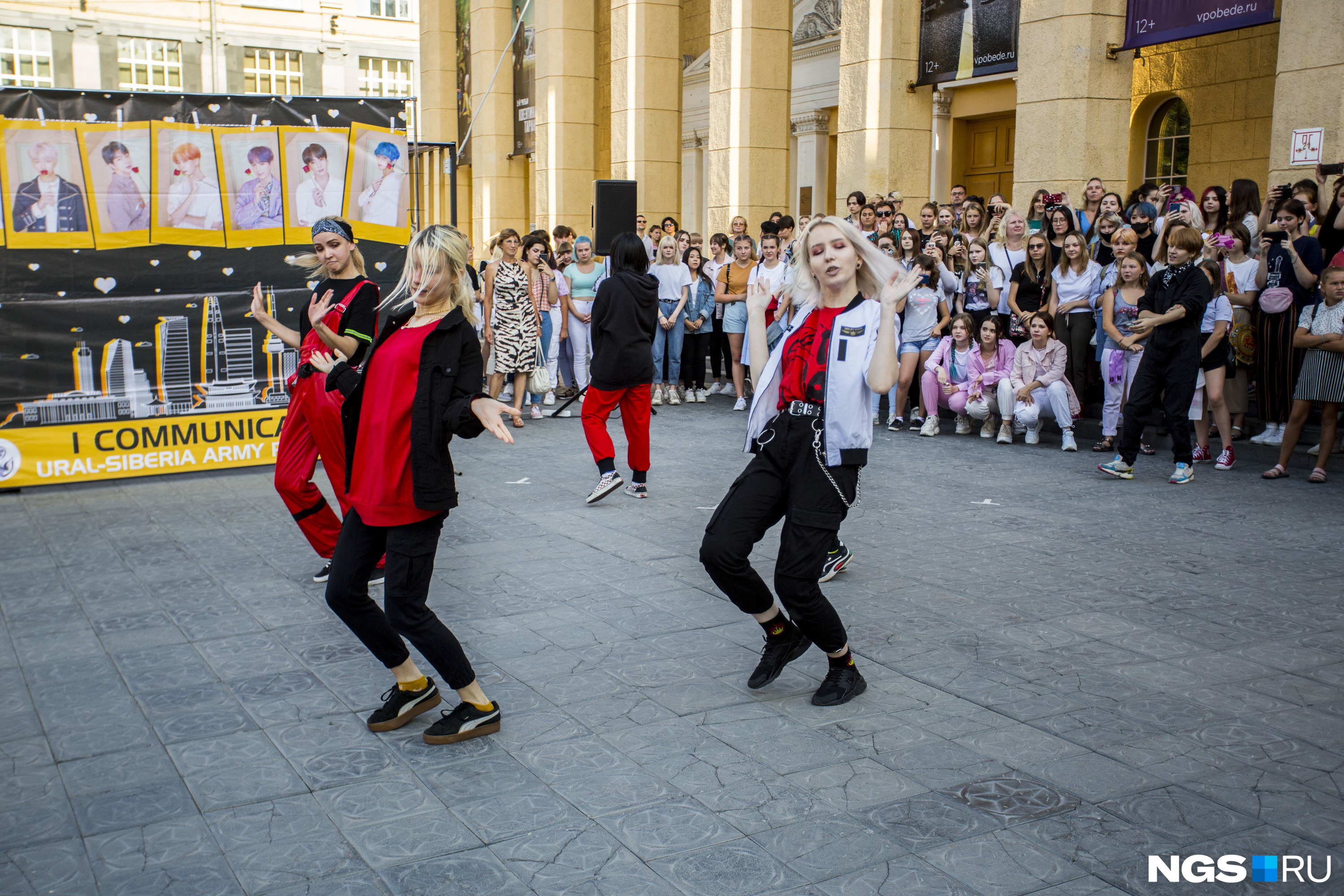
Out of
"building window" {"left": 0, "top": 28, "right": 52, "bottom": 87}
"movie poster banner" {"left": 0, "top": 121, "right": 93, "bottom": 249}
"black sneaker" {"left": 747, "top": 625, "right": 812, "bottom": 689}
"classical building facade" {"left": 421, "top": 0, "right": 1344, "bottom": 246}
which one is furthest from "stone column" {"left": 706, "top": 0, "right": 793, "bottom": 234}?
"building window" {"left": 0, "top": 28, "right": 52, "bottom": 87}

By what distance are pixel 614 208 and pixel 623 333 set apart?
23.1 ft

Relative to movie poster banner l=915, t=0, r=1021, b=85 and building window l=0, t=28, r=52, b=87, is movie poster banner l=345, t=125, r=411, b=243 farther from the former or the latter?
building window l=0, t=28, r=52, b=87

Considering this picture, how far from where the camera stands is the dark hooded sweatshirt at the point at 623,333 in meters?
8.61

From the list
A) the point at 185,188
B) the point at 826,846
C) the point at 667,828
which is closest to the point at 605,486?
the point at 185,188

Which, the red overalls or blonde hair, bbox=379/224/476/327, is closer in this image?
blonde hair, bbox=379/224/476/327

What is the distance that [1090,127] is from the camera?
1364 centimetres

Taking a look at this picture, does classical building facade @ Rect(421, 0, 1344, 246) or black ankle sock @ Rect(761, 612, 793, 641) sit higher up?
classical building facade @ Rect(421, 0, 1344, 246)

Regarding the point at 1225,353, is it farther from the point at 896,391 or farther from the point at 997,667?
the point at 997,667

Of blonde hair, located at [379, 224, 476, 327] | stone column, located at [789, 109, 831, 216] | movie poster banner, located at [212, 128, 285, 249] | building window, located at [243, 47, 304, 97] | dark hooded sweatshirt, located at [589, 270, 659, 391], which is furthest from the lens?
building window, located at [243, 47, 304, 97]

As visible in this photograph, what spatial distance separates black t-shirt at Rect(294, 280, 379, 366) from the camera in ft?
18.9

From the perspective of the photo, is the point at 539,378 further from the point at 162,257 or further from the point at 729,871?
the point at 729,871

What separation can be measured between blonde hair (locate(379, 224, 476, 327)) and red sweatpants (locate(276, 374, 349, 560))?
184 cm

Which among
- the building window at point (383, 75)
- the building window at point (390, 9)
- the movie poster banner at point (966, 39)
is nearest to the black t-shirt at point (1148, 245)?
the movie poster banner at point (966, 39)

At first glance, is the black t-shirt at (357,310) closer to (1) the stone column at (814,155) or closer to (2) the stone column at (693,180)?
(1) the stone column at (814,155)
